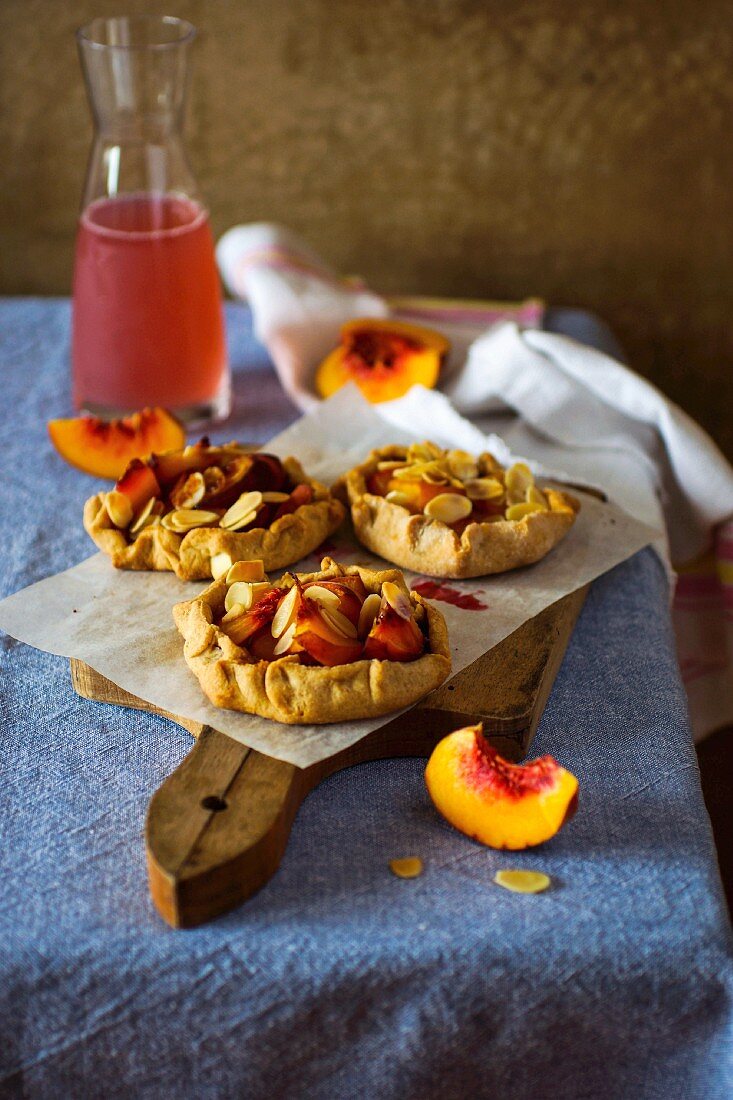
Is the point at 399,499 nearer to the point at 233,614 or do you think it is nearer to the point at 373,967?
the point at 233,614

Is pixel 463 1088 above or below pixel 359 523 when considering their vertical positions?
below

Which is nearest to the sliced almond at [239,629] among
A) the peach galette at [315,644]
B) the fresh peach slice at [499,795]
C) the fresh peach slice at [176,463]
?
the peach galette at [315,644]

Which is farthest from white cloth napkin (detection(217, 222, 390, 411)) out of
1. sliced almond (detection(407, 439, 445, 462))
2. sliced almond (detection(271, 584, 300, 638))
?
sliced almond (detection(271, 584, 300, 638))

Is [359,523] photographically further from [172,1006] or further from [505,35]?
[505,35]

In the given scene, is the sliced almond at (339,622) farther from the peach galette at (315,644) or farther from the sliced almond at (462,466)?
the sliced almond at (462,466)

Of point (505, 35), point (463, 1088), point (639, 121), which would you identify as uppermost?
point (505, 35)

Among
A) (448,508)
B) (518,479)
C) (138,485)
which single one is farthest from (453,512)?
(138,485)

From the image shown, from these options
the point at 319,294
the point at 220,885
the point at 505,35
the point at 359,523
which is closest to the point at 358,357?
the point at 319,294
